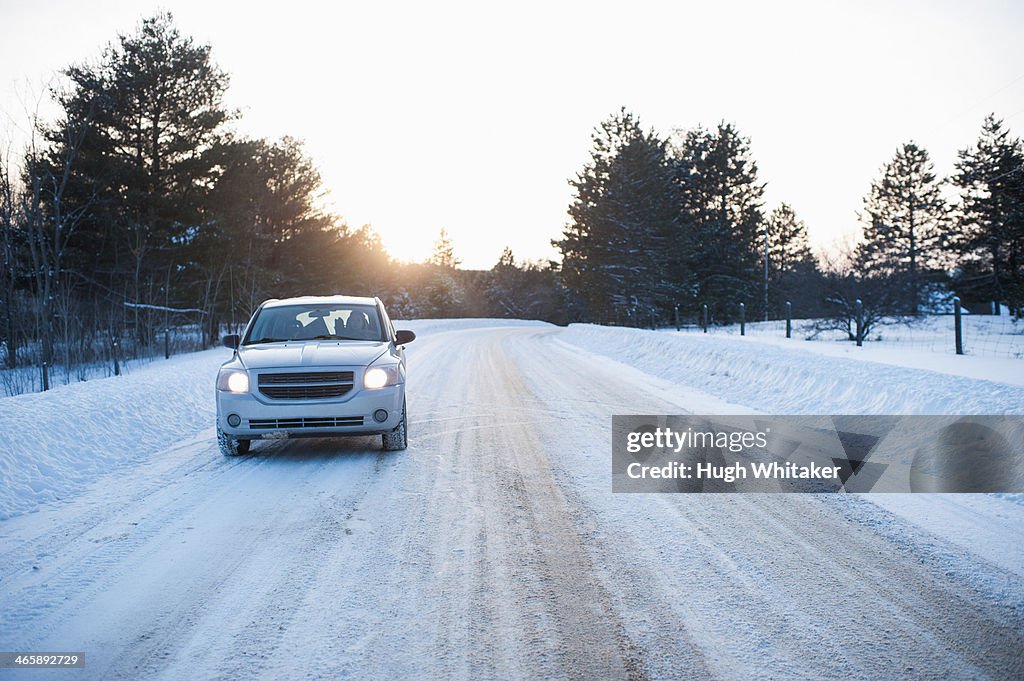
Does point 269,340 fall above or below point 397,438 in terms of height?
above

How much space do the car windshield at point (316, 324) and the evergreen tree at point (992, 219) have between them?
39115mm

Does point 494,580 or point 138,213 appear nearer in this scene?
point 494,580

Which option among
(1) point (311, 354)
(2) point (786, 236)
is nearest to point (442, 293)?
(2) point (786, 236)

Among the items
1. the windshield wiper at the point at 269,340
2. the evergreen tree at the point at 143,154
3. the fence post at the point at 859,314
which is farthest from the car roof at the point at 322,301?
the fence post at the point at 859,314

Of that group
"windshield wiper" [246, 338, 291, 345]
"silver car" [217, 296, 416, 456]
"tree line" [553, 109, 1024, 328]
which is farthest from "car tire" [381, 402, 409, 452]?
"tree line" [553, 109, 1024, 328]

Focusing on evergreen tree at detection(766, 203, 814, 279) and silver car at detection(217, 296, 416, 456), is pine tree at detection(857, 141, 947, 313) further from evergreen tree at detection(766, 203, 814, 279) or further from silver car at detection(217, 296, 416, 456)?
silver car at detection(217, 296, 416, 456)

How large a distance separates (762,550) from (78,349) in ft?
56.8

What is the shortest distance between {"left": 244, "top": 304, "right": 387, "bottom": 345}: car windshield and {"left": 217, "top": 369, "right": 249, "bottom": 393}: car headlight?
47.7 inches

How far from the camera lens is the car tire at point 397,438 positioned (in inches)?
282

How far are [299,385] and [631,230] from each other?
38.0 meters

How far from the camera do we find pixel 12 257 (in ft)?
46.3

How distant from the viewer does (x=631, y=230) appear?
1665 inches

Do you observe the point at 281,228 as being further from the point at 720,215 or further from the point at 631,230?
the point at 720,215

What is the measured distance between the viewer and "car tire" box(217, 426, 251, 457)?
6961 mm
